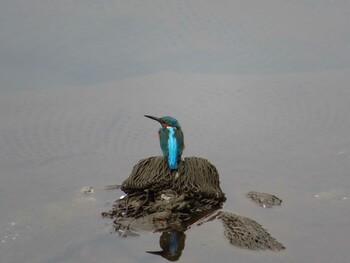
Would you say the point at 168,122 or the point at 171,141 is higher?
the point at 168,122

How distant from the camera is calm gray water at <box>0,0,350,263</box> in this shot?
553cm

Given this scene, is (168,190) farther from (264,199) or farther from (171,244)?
(264,199)

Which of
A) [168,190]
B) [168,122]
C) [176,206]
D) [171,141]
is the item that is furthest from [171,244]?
[168,122]

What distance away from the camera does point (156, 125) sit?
7664mm

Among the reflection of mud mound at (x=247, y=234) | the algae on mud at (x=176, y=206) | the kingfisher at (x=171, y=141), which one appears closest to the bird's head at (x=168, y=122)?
the kingfisher at (x=171, y=141)

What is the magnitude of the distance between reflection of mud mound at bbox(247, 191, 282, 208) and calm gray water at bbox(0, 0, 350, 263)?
6 cm

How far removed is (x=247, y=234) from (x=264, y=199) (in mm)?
646

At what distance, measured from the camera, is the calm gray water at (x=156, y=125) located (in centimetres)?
553

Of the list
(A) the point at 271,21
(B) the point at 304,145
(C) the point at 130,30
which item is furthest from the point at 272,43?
(B) the point at 304,145

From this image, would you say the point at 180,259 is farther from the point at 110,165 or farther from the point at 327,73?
the point at 327,73

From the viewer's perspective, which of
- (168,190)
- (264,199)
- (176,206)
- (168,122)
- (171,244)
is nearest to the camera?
(171,244)

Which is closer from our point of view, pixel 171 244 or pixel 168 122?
pixel 171 244

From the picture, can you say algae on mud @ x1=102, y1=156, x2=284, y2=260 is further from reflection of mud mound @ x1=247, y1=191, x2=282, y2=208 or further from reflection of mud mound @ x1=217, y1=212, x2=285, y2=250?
reflection of mud mound @ x1=247, y1=191, x2=282, y2=208

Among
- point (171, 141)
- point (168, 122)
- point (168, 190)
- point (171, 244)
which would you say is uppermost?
point (168, 122)
